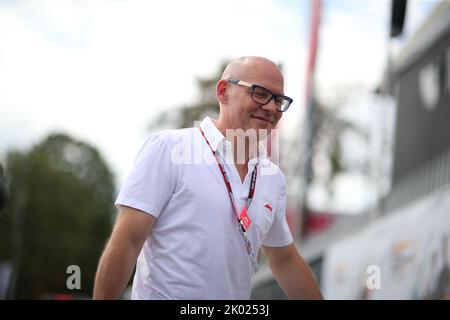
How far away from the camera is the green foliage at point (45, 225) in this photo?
4044 cm

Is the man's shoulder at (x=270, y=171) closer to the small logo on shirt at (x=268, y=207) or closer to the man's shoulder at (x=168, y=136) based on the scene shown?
the small logo on shirt at (x=268, y=207)

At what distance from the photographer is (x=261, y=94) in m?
3.05

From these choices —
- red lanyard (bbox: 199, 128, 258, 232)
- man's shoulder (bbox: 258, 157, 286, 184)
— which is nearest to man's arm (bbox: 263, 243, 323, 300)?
man's shoulder (bbox: 258, 157, 286, 184)

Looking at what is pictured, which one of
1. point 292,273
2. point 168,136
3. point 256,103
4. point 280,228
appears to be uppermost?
point 256,103

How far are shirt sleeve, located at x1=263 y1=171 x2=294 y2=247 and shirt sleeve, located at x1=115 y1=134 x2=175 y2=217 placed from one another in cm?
62

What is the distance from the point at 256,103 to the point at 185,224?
23.0 inches

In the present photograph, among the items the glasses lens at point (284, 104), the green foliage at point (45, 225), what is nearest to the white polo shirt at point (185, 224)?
the glasses lens at point (284, 104)

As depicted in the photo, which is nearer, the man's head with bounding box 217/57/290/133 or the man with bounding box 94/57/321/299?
the man with bounding box 94/57/321/299

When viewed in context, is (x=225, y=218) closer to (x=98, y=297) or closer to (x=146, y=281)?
(x=146, y=281)

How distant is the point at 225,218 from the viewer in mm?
2930

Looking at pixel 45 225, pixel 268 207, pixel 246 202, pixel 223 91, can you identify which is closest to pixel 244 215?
pixel 246 202

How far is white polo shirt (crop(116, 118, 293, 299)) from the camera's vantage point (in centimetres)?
285

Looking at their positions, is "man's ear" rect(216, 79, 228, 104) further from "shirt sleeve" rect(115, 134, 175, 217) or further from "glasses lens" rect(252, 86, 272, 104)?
"shirt sleeve" rect(115, 134, 175, 217)

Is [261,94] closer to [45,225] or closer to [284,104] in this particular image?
[284,104]
